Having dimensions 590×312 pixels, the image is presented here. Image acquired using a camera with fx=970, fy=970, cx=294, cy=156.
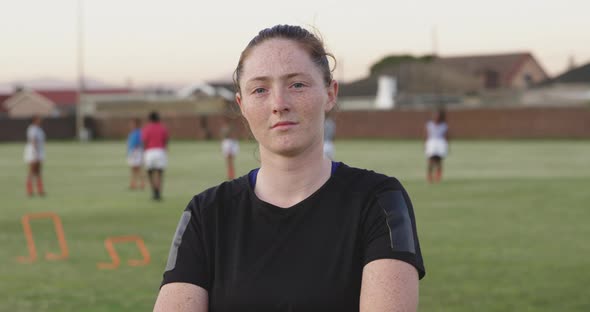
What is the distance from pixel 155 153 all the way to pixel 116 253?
8513mm

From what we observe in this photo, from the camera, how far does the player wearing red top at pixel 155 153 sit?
20641 millimetres

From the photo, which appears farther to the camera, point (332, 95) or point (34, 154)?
point (34, 154)

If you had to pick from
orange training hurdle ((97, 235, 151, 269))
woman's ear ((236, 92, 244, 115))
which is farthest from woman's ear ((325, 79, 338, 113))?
orange training hurdle ((97, 235, 151, 269))

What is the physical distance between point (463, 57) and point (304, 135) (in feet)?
359

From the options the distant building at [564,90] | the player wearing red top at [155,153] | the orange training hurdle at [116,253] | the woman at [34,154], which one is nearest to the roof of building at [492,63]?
the distant building at [564,90]

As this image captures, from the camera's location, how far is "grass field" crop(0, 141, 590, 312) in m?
9.25

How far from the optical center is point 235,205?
9.14 feet

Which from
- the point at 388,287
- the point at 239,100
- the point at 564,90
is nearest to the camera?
the point at 388,287

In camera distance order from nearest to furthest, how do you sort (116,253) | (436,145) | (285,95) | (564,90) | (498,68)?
(285,95) < (116,253) < (436,145) < (564,90) < (498,68)

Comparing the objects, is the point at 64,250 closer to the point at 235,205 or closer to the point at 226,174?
the point at 235,205

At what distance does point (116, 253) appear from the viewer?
40.8 ft

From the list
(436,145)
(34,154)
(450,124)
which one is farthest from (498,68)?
(34,154)

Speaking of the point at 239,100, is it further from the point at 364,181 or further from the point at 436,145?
the point at 436,145

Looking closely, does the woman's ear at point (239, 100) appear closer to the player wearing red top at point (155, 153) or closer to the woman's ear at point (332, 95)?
the woman's ear at point (332, 95)
